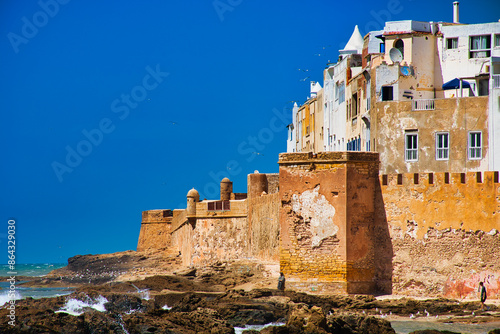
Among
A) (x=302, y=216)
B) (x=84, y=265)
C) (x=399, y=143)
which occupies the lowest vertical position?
(x=84, y=265)

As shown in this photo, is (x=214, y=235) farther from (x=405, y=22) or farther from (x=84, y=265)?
(x=84, y=265)

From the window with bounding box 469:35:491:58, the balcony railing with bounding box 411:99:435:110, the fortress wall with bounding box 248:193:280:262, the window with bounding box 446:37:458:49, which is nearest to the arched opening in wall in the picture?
the window with bounding box 446:37:458:49

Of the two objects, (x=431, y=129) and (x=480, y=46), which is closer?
(x=431, y=129)

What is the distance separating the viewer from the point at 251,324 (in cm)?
2127

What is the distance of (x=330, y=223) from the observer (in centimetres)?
2338

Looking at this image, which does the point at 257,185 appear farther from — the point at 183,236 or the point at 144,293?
the point at 183,236

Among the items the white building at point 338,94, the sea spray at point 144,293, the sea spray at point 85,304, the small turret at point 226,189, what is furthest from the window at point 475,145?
the small turret at point 226,189

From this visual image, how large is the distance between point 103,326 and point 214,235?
68.1 ft

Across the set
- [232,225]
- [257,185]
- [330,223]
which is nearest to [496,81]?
[257,185]

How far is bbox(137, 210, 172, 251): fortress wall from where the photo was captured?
55031 mm

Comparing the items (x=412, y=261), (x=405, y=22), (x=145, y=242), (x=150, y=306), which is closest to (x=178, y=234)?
(x=145, y=242)

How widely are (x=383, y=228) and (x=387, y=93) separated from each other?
12.6m

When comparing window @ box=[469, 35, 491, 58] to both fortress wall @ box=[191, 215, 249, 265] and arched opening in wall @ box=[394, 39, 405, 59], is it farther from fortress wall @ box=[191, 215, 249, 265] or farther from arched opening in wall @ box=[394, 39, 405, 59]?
fortress wall @ box=[191, 215, 249, 265]

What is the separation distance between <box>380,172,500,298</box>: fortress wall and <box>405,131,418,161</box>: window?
8.33 m
